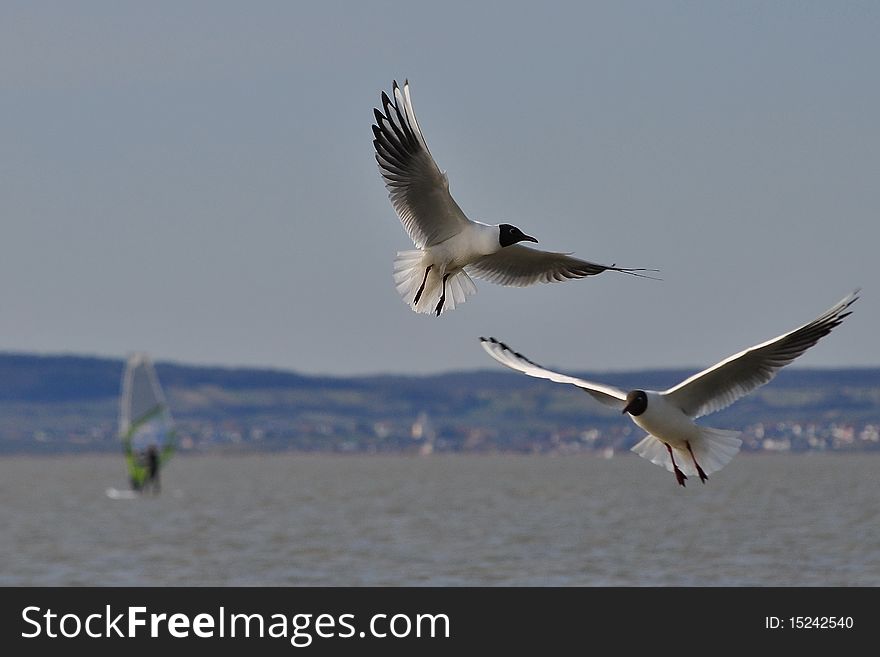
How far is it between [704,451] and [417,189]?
9.02ft

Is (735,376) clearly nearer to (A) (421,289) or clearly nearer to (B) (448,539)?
(A) (421,289)

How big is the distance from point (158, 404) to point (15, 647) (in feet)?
174

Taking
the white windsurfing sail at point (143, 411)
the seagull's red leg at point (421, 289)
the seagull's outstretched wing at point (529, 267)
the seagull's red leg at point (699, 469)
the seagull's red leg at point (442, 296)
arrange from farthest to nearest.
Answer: the white windsurfing sail at point (143, 411) < the seagull's outstretched wing at point (529, 267) < the seagull's red leg at point (421, 289) < the seagull's red leg at point (442, 296) < the seagull's red leg at point (699, 469)

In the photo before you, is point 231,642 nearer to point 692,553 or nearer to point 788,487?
point 692,553

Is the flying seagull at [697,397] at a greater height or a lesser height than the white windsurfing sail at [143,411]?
lesser

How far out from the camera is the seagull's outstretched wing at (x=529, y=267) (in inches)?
544

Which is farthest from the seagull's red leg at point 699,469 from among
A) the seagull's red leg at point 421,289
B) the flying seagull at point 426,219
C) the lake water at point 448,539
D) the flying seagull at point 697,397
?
the lake water at point 448,539

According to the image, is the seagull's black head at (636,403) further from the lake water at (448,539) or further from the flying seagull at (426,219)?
the lake water at (448,539)

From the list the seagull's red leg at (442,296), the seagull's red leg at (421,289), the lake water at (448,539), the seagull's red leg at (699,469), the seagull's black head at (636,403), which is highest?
the lake water at (448,539)

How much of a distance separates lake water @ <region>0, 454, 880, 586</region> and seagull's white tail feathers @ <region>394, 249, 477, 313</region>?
32824 millimetres

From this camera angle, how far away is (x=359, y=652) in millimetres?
33688

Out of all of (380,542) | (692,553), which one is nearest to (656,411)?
(692,553)

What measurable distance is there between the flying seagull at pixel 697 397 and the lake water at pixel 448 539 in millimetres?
33057

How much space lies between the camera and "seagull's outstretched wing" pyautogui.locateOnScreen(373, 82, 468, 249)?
12.7m
